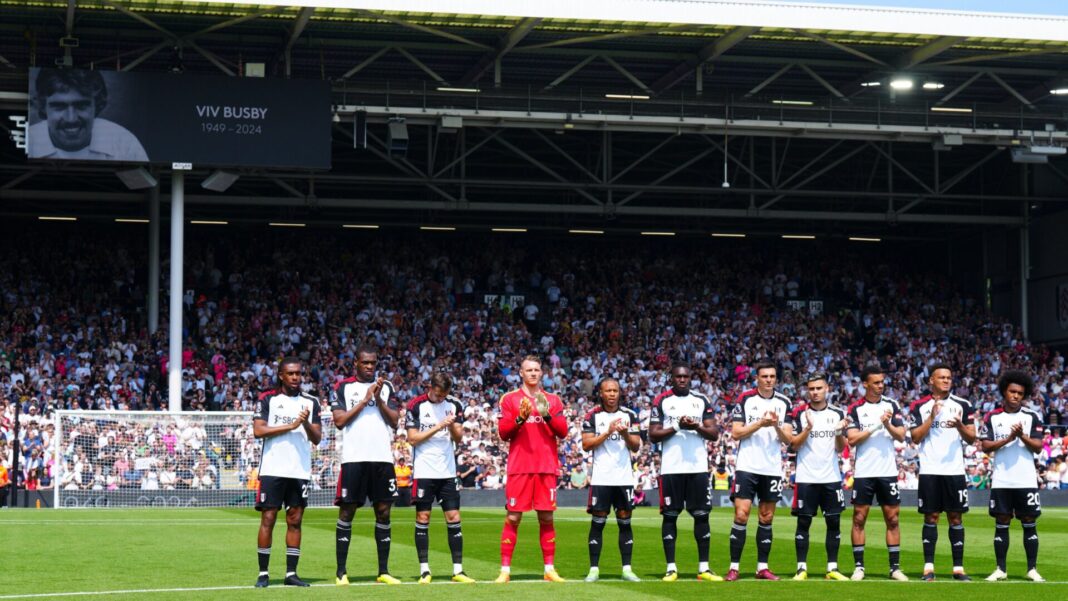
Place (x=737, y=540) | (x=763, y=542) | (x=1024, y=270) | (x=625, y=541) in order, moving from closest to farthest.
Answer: (x=625, y=541)
(x=737, y=540)
(x=763, y=542)
(x=1024, y=270)

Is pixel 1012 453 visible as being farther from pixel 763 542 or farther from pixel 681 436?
pixel 681 436

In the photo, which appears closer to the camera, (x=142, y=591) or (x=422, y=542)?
(x=142, y=591)

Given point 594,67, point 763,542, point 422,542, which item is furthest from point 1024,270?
point 422,542

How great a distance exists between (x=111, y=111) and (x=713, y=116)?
49.5ft

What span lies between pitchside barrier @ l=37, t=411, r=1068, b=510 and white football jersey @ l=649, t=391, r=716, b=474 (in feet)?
51.8

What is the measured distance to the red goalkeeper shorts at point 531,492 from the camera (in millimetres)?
14109

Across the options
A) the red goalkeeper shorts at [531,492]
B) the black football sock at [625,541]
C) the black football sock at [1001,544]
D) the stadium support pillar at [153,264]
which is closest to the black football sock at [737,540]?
the black football sock at [625,541]

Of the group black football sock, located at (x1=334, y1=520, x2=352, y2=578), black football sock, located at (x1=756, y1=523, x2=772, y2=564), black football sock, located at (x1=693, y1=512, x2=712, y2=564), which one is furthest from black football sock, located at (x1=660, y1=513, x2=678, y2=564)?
black football sock, located at (x1=334, y1=520, x2=352, y2=578)

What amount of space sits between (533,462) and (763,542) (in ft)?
8.77

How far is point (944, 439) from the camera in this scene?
1525cm

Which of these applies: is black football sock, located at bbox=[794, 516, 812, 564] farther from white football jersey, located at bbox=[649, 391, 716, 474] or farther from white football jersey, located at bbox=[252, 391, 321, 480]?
white football jersey, located at bbox=[252, 391, 321, 480]

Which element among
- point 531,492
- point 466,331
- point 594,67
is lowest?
point 531,492

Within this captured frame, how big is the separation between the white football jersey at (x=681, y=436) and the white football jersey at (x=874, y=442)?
1.59m

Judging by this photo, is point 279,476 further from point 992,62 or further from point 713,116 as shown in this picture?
point 992,62
